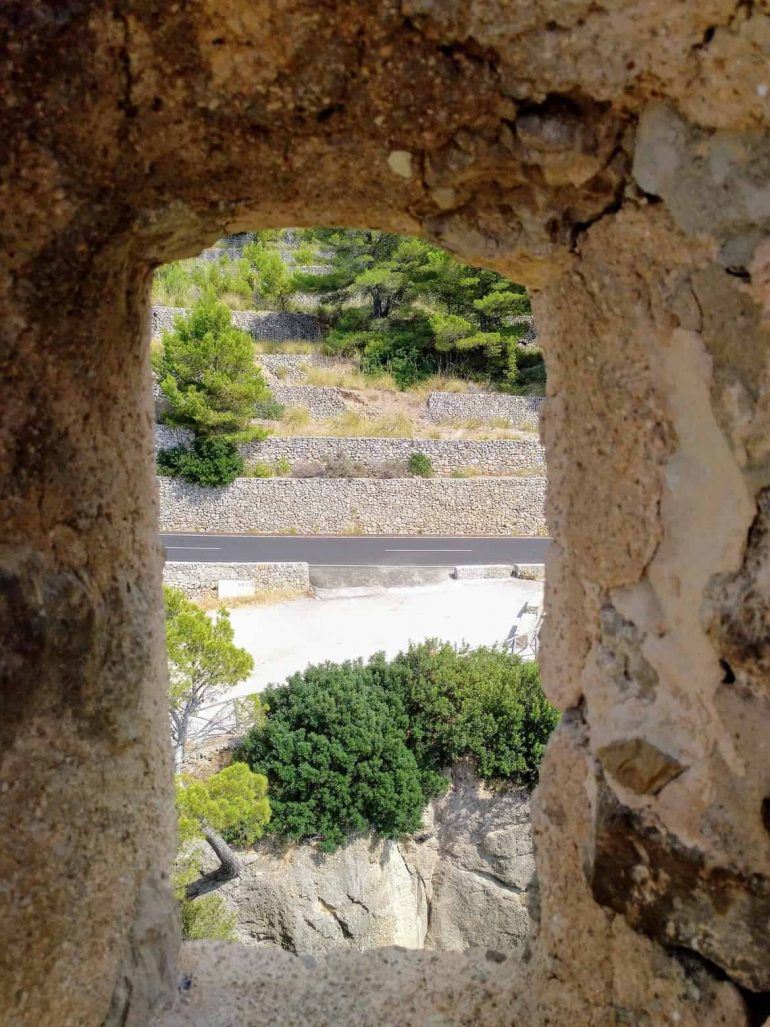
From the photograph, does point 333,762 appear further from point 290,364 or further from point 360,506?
point 290,364

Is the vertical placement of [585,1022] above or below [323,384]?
below

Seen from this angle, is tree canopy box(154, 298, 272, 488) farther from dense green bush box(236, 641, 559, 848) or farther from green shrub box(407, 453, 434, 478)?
dense green bush box(236, 641, 559, 848)

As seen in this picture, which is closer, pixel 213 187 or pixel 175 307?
pixel 213 187

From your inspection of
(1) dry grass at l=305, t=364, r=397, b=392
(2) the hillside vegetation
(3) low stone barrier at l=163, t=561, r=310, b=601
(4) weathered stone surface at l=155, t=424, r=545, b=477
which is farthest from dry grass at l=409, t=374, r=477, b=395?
(3) low stone barrier at l=163, t=561, r=310, b=601

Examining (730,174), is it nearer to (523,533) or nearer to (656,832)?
(656,832)

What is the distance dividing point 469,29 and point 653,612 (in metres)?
0.98

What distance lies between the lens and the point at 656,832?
Answer: 143 centimetres

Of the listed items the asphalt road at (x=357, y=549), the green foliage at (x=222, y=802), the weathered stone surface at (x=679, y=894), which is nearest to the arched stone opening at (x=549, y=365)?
the weathered stone surface at (x=679, y=894)

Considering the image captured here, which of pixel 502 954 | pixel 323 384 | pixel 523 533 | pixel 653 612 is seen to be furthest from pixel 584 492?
pixel 323 384

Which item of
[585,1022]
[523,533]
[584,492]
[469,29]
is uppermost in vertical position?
[469,29]

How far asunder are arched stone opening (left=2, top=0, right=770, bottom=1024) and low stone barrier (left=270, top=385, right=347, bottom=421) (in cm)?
1758

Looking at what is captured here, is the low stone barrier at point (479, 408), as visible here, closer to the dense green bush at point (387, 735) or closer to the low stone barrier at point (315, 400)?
the low stone barrier at point (315, 400)

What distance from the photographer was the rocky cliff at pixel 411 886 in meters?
6.25

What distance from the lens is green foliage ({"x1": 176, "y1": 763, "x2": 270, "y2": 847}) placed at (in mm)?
4996
